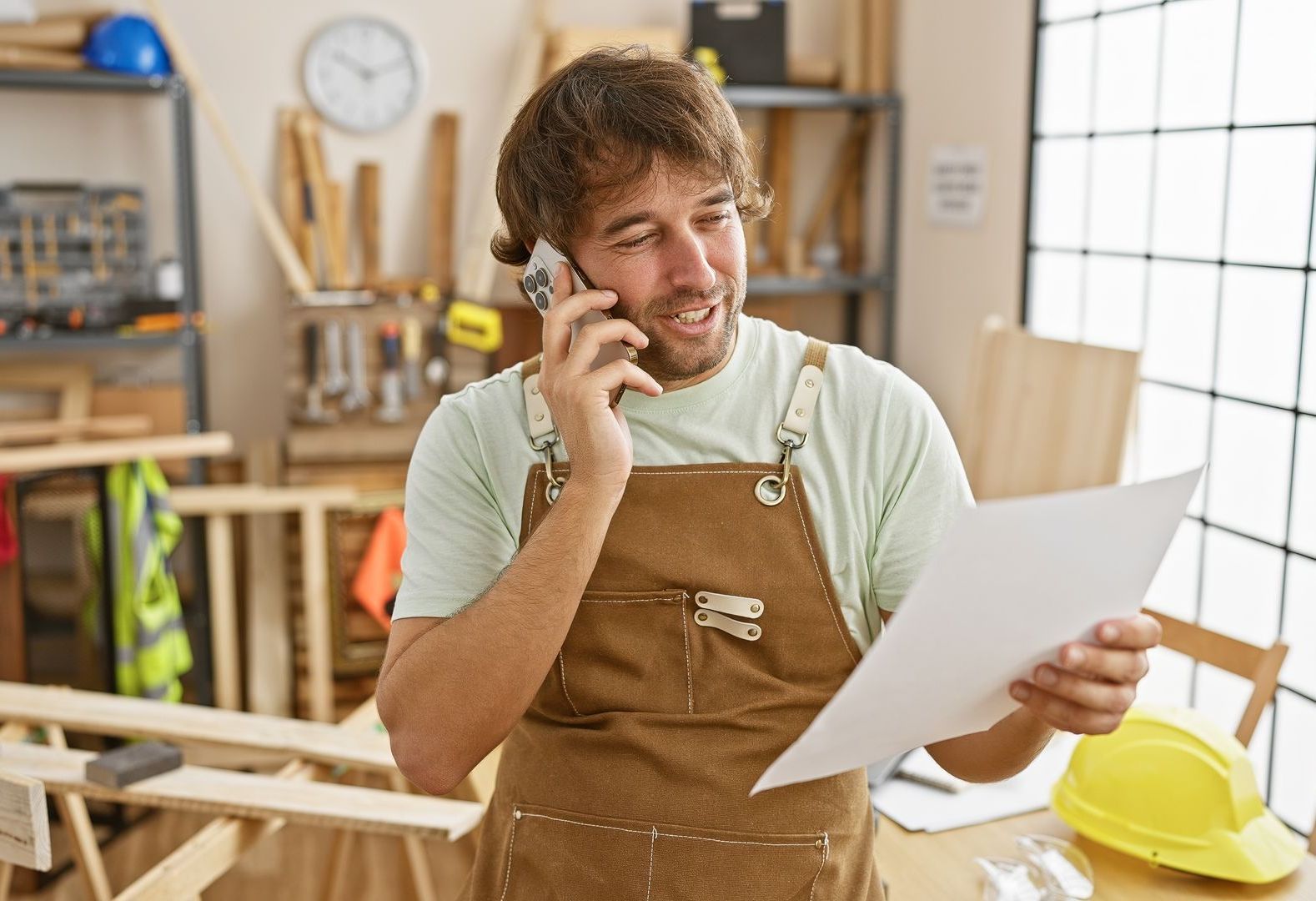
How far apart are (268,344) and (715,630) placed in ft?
10.5

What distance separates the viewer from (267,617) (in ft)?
13.1

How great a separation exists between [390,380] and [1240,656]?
2603mm

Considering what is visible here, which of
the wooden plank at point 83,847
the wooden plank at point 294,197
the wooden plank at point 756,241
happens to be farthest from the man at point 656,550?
the wooden plank at point 756,241

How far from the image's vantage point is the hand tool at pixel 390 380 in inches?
153

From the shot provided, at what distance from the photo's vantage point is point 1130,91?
3.34 meters

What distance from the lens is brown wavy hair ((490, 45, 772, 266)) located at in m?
1.42

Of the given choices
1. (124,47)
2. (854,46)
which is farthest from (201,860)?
(854,46)

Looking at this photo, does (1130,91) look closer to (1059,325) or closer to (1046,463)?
(1059,325)

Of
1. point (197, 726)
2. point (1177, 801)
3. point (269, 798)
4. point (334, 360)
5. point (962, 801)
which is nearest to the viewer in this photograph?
point (1177, 801)

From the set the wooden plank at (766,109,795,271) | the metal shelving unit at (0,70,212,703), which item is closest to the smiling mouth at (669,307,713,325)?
the metal shelving unit at (0,70,212,703)

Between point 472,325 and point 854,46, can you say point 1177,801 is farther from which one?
point 854,46

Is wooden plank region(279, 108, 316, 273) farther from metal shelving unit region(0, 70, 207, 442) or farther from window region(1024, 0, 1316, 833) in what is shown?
window region(1024, 0, 1316, 833)

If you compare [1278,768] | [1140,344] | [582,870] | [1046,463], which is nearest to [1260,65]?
[1140,344]

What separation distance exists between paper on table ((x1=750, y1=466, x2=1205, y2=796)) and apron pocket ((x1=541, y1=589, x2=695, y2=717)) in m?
0.33
